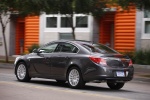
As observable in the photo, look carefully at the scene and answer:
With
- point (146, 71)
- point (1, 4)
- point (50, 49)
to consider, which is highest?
point (1, 4)

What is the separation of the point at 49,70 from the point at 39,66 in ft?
1.80

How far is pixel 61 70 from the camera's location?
14508 millimetres

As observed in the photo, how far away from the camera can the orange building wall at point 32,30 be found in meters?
32.8

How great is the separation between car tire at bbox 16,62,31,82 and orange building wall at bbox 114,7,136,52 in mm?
11963

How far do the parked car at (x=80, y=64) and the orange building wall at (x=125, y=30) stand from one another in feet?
40.1

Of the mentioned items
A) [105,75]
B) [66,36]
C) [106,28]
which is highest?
[106,28]

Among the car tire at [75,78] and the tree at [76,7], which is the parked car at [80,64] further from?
the tree at [76,7]

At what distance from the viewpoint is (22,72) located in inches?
630

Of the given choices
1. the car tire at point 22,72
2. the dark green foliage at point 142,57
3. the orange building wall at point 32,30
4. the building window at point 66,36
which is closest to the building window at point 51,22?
the building window at point 66,36

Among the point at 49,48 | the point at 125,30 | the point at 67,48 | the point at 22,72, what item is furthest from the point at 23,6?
the point at 67,48

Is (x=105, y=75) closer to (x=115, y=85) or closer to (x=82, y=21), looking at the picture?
(x=115, y=85)

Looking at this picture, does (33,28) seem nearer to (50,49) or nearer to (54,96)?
(50,49)

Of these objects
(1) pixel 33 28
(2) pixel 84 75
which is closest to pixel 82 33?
(1) pixel 33 28

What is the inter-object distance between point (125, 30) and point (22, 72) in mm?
12339
